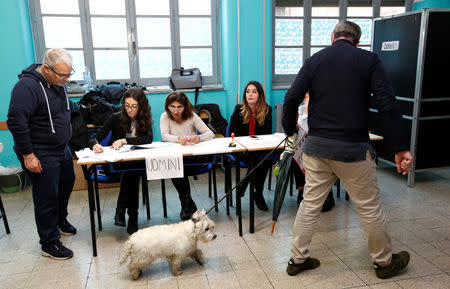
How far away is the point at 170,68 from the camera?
4859 millimetres

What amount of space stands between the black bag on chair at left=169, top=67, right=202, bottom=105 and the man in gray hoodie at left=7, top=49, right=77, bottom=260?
206cm

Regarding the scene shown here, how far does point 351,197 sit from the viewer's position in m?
2.10

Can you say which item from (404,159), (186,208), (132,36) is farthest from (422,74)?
(132,36)

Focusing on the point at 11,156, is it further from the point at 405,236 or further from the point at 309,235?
the point at 405,236

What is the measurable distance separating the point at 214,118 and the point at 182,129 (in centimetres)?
131

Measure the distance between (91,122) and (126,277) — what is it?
227 centimetres

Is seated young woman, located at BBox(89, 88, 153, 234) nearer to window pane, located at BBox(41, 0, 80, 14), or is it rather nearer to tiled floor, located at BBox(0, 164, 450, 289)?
tiled floor, located at BBox(0, 164, 450, 289)

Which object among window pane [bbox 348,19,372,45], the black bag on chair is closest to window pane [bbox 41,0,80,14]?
the black bag on chair

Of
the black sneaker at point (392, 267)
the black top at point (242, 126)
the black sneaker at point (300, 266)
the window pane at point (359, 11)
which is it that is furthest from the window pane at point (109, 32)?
the black sneaker at point (392, 267)

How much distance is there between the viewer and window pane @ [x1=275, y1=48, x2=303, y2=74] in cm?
505

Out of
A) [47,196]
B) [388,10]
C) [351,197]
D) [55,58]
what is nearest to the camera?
[351,197]

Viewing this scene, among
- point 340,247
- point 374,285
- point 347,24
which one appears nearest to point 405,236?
point 340,247

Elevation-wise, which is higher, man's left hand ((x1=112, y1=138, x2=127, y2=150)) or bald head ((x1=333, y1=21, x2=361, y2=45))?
bald head ((x1=333, y1=21, x2=361, y2=45))

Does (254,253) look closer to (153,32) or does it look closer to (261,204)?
(261,204)
